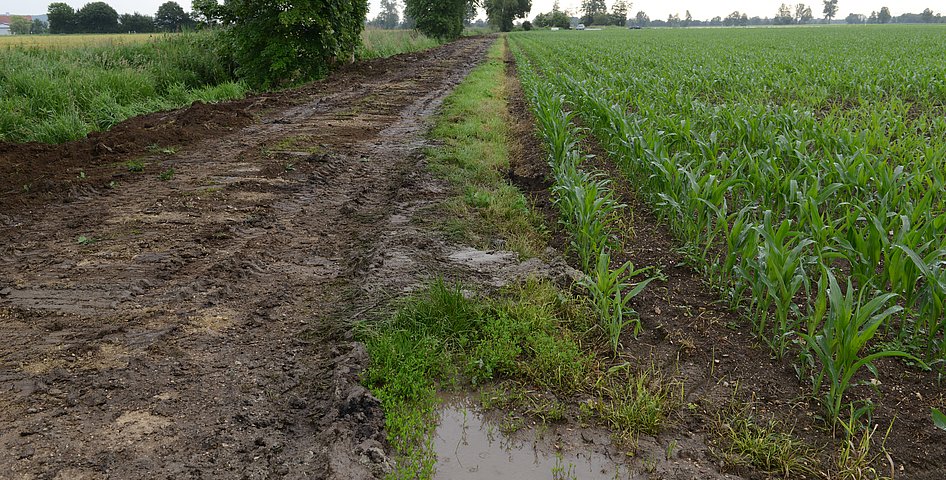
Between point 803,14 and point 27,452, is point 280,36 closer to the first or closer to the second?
point 27,452

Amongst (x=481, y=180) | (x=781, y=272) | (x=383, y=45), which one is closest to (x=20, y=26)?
(x=383, y=45)

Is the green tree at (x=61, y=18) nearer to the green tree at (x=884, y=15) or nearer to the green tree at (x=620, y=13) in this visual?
the green tree at (x=620, y=13)

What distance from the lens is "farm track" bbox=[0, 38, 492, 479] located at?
276cm

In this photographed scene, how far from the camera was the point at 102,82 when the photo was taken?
1138 centimetres

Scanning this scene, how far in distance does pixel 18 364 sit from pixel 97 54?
1307 cm

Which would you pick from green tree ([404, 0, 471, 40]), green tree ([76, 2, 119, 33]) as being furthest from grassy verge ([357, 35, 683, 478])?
green tree ([76, 2, 119, 33])

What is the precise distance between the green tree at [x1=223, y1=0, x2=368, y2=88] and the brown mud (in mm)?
13256

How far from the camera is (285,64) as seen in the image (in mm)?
15406

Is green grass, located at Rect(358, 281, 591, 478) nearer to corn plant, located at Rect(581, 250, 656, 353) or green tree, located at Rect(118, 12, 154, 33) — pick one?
corn plant, located at Rect(581, 250, 656, 353)

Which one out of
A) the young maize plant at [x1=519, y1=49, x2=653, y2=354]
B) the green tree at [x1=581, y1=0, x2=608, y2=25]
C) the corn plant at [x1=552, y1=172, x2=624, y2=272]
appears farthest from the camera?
the green tree at [x1=581, y1=0, x2=608, y2=25]

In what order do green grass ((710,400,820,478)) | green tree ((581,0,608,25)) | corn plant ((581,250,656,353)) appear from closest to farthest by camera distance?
green grass ((710,400,820,478))
corn plant ((581,250,656,353))
green tree ((581,0,608,25))

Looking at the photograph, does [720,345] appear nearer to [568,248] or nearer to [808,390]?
[808,390]

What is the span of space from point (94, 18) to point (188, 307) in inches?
2082

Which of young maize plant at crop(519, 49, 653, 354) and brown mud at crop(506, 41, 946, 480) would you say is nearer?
brown mud at crop(506, 41, 946, 480)
